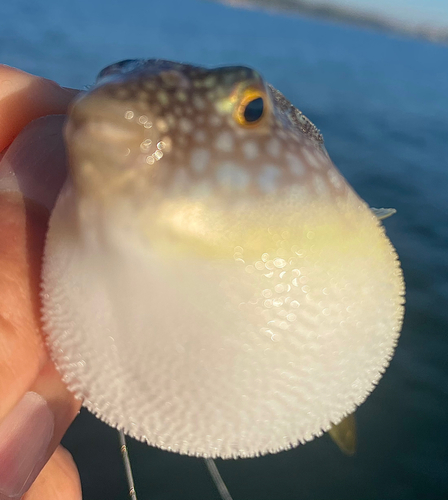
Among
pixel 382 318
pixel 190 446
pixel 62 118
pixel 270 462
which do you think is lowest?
pixel 270 462

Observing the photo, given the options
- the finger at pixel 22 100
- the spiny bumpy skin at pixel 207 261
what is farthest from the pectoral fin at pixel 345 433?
the finger at pixel 22 100

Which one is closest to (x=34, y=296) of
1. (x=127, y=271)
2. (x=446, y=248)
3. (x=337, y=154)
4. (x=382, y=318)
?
(x=127, y=271)

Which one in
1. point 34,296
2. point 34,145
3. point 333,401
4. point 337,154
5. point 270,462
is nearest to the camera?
point 333,401

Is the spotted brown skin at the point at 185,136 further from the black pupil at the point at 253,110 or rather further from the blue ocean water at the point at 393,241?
the blue ocean water at the point at 393,241

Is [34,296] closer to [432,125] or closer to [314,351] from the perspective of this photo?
[314,351]

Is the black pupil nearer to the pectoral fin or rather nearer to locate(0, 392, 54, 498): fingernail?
locate(0, 392, 54, 498): fingernail

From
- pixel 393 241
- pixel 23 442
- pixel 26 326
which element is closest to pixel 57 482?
pixel 23 442

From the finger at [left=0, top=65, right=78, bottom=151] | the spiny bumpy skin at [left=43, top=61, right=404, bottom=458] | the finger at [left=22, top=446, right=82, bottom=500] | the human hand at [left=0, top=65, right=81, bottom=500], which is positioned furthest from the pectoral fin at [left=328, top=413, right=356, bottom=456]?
the finger at [left=0, top=65, right=78, bottom=151]

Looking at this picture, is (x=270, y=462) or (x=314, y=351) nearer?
(x=314, y=351)
